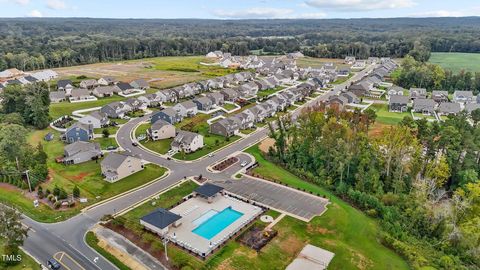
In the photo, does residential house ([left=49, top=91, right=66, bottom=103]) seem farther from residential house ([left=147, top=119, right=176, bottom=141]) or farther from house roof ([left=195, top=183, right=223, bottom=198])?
house roof ([left=195, top=183, right=223, bottom=198])

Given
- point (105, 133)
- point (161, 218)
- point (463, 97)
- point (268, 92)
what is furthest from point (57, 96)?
point (463, 97)

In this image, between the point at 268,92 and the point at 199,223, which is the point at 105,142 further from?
the point at 268,92

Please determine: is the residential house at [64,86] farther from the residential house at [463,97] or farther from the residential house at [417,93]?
the residential house at [463,97]

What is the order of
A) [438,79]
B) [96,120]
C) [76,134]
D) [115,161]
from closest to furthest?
[115,161] < [76,134] < [96,120] < [438,79]

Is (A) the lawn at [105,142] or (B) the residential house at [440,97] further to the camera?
(B) the residential house at [440,97]

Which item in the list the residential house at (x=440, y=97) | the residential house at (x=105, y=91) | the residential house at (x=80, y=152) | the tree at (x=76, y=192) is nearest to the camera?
the tree at (x=76, y=192)

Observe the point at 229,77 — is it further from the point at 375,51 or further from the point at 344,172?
the point at 375,51

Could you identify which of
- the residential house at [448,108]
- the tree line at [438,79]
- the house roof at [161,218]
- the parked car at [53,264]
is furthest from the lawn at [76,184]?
the tree line at [438,79]
